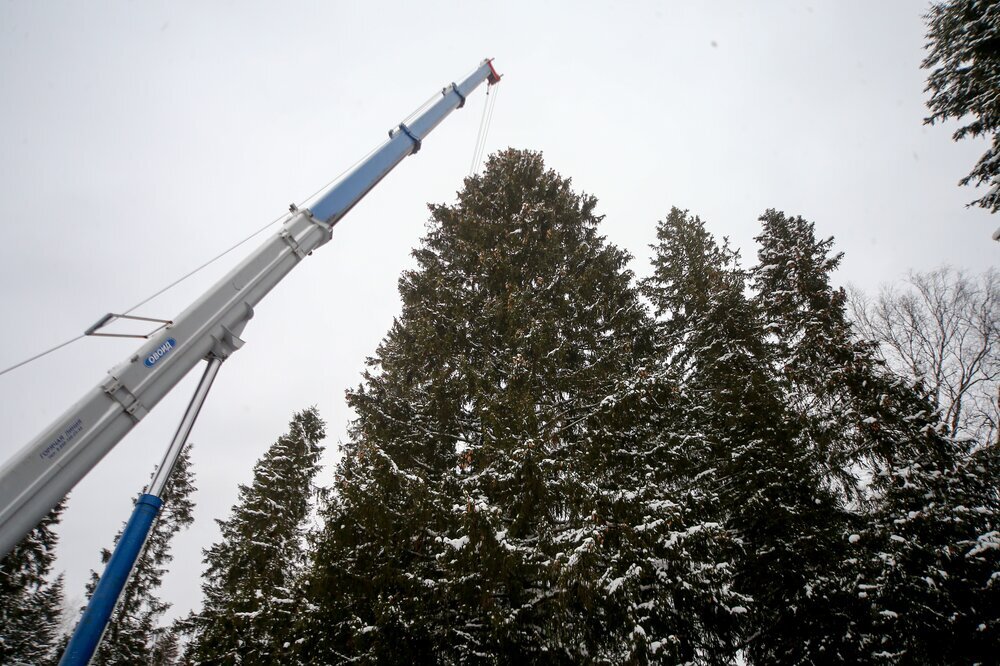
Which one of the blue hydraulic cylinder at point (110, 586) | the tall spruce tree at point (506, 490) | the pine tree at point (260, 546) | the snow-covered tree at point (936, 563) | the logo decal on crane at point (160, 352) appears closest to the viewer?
the blue hydraulic cylinder at point (110, 586)

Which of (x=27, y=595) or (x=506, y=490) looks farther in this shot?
(x=27, y=595)

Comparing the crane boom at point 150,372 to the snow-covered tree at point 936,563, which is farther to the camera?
the snow-covered tree at point 936,563

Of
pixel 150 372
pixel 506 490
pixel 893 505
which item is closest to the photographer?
pixel 150 372

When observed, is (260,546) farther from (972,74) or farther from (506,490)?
(972,74)

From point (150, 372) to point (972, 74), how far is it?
1556cm

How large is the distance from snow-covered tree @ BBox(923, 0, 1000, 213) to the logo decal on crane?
1409 centimetres

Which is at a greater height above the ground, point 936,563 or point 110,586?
point 936,563

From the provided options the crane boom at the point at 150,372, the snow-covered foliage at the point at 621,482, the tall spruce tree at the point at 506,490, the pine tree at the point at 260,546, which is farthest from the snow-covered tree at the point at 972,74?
the pine tree at the point at 260,546

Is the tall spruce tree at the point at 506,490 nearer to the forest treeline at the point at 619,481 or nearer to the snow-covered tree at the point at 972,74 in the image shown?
the forest treeline at the point at 619,481

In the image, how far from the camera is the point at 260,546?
13320 mm

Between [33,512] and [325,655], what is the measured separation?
164 inches

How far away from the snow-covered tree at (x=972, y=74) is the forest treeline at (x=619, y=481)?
2.99 meters

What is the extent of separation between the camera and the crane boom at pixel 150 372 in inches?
133

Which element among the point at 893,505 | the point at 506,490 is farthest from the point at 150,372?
the point at 893,505
